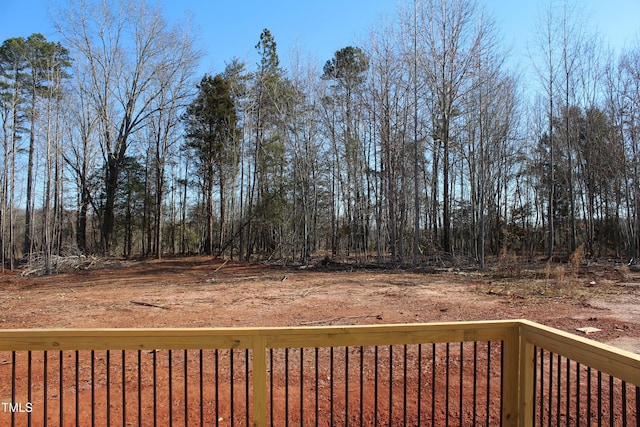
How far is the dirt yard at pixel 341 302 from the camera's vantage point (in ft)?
20.5

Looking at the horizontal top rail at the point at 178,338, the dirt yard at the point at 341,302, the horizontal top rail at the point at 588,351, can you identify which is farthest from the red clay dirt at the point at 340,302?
the horizontal top rail at the point at 178,338

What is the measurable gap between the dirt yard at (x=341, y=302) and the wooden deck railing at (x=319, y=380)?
1654 millimetres

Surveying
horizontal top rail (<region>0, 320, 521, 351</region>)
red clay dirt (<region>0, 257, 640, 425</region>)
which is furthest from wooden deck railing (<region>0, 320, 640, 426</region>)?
red clay dirt (<region>0, 257, 640, 425</region>)

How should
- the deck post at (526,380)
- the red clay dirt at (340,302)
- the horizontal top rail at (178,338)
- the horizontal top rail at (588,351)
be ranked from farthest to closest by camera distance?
the red clay dirt at (340,302) < the deck post at (526,380) < the horizontal top rail at (178,338) < the horizontal top rail at (588,351)

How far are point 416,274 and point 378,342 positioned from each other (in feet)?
38.8

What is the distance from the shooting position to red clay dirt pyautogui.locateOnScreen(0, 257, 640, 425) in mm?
6250

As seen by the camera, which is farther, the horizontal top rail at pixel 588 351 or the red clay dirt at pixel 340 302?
the red clay dirt at pixel 340 302

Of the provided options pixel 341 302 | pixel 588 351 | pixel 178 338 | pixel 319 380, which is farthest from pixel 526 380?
pixel 341 302

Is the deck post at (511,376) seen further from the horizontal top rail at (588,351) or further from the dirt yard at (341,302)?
the dirt yard at (341,302)

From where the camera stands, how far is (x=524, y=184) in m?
28.0

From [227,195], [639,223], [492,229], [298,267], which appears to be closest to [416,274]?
[298,267]

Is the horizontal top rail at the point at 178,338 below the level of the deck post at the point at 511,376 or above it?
above

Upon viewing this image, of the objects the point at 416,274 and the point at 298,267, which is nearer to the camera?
the point at 416,274

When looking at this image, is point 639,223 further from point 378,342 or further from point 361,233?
point 378,342
